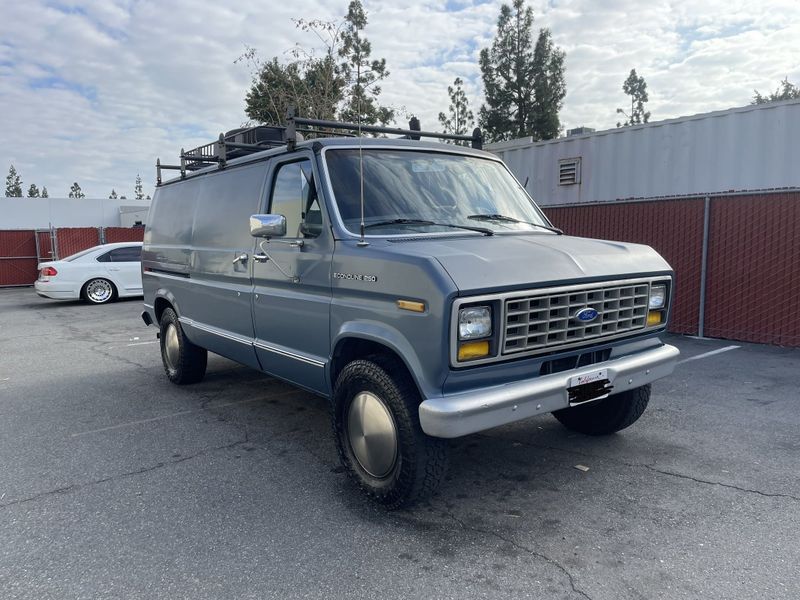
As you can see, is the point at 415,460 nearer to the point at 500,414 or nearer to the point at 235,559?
the point at 500,414

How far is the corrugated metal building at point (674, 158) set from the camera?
8844mm

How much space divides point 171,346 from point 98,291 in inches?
395

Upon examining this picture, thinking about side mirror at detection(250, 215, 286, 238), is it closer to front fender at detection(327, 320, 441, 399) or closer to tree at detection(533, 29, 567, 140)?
front fender at detection(327, 320, 441, 399)

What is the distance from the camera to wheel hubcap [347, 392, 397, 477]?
11.1 feet

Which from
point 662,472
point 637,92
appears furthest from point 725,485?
point 637,92

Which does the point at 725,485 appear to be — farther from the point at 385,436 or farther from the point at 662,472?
the point at 385,436

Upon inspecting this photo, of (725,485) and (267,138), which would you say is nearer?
(725,485)

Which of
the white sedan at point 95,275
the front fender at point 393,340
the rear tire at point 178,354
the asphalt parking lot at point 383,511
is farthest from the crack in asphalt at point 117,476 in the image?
the white sedan at point 95,275

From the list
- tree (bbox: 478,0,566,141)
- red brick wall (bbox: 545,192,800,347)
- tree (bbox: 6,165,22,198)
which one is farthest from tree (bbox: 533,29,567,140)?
tree (bbox: 6,165,22,198)

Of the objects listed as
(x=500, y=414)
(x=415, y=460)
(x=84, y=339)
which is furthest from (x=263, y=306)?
(x=84, y=339)

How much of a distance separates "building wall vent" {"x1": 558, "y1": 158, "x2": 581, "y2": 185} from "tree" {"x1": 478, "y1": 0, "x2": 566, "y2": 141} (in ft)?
86.7

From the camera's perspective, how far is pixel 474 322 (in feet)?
9.98

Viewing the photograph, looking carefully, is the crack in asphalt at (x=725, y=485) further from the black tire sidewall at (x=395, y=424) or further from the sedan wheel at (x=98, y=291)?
the sedan wheel at (x=98, y=291)

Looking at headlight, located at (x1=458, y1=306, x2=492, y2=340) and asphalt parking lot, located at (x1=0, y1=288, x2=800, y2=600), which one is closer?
asphalt parking lot, located at (x1=0, y1=288, x2=800, y2=600)
